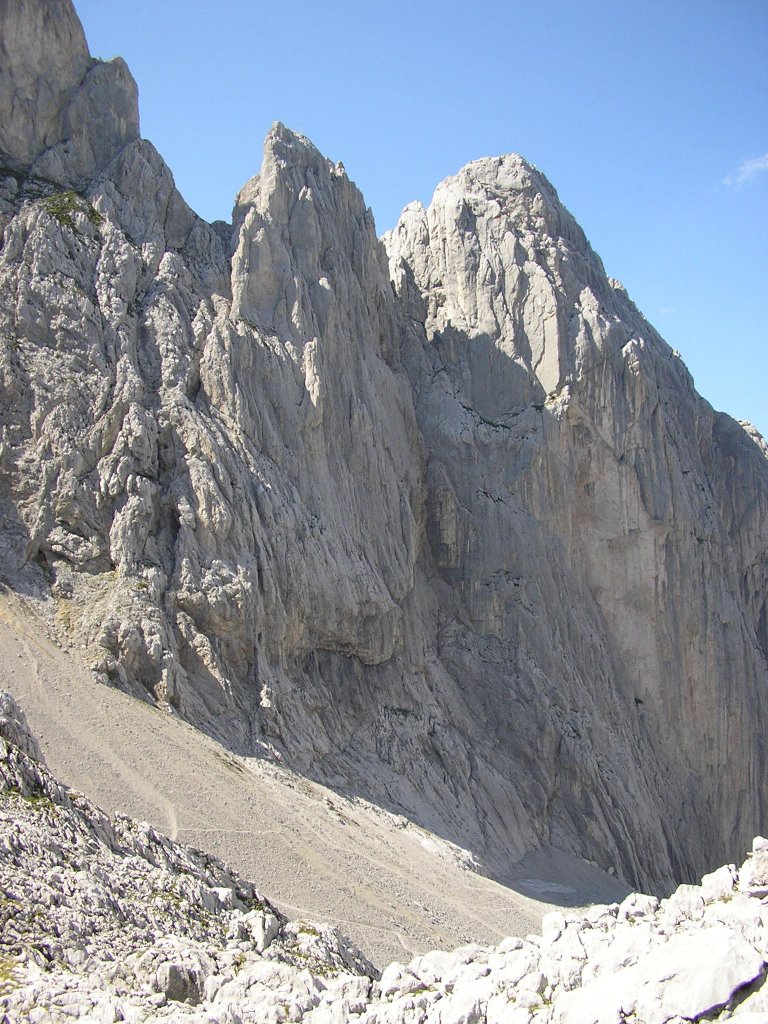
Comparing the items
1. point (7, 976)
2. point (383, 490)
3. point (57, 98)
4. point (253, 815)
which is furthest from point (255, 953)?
point (57, 98)

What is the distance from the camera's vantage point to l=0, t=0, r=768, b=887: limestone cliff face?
117 feet

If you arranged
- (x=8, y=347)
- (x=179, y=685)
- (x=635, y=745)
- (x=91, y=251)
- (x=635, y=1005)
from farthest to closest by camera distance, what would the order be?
1. (x=635, y=745)
2. (x=91, y=251)
3. (x=8, y=347)
4. (x=179, y=685)
5. (x=635, y=1005)

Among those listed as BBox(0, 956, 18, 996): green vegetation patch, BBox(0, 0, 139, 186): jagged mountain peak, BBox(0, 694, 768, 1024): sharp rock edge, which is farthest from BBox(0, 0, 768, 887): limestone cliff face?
BBox(0, 956, 18, 996): green vegetation patch

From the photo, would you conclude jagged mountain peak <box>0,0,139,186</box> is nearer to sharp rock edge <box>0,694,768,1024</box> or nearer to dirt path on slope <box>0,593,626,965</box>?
dirt path on slope <box>0,593,626,965</box>

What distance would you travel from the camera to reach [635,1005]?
36.7 feet

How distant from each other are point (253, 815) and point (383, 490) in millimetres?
17194

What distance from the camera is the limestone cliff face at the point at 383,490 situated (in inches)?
1401

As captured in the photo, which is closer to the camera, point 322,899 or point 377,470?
point 322,899

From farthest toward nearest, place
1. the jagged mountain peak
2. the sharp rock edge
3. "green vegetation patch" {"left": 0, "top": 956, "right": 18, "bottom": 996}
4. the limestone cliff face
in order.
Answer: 1. the jagged mountain peak
2. the limestone cliff face
3. "green vegetation patch" {"left": 0, "top": 956, "right": 18, "bottom": 996}
4. the sharp rock edge

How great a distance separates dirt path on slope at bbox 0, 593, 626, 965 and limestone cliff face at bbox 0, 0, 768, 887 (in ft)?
5.27

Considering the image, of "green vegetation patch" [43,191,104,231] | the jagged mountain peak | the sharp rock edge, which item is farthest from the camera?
the jagged mountain peak

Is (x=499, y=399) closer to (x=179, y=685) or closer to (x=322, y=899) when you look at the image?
(x=179, y=685)

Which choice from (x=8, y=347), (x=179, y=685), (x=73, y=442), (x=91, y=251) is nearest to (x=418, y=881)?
(x=179, y=685)

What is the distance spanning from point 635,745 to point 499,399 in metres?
16.0
